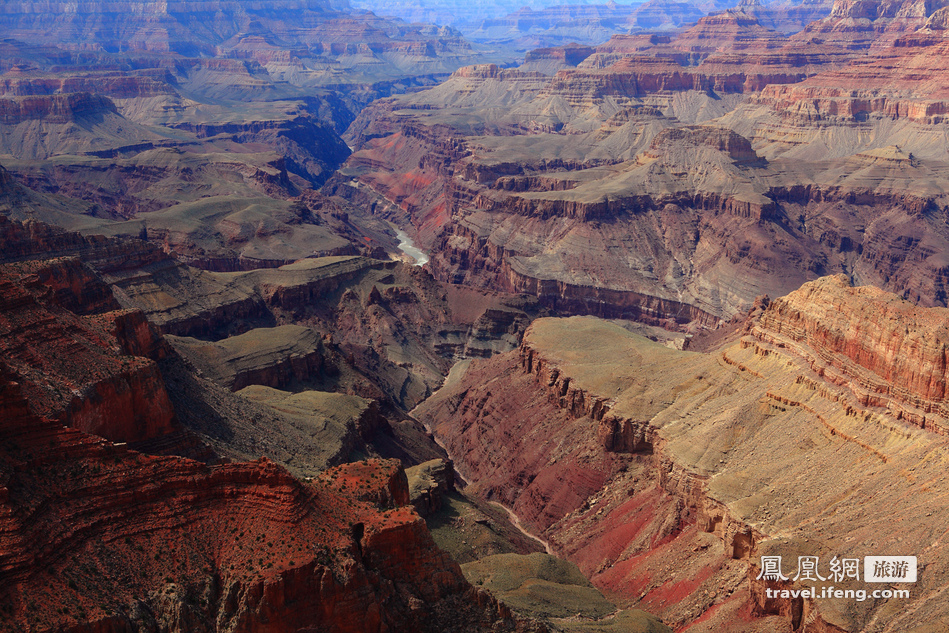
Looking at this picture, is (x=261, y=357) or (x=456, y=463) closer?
(x=261, y=357)

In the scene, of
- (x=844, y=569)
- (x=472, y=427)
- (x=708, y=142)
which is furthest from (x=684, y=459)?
(x=708, y=142)

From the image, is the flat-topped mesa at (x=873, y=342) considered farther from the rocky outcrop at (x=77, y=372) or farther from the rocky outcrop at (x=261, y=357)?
the rocky outcrop at (x=77, y=372)

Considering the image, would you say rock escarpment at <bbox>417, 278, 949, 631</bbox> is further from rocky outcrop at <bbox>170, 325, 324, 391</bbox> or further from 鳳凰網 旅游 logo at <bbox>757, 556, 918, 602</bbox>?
rocky outcrop at <bbox>170, 325, 324, 391</bbox>

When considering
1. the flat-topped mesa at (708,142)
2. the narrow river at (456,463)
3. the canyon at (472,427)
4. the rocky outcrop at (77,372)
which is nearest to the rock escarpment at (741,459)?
the canyon at (472,427)

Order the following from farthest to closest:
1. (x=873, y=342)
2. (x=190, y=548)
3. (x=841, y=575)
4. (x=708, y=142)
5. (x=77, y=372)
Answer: (x=708, y=142) → (x=873, y=342) → (x=77, y=372) → (x=841, y=575) → (x=190, y=548)

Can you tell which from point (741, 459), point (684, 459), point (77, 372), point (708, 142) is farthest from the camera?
point (708, 142)

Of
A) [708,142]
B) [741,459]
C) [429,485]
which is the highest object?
[708,142]

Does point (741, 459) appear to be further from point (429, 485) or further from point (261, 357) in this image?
point (261, 357)
